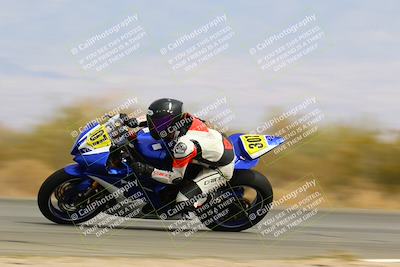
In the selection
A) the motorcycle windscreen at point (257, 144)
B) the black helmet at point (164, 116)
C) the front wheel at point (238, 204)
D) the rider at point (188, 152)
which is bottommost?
the front wheel at point (238, 204)

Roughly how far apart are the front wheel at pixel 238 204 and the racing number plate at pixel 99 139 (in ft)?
4.54

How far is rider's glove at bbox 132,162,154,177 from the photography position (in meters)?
10.1

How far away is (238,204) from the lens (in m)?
10.7

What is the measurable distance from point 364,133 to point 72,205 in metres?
9.13

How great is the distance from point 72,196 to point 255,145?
227 centimetres

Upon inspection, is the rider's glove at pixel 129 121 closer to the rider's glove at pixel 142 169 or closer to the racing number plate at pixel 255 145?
the rider's glove at pixel 142 169

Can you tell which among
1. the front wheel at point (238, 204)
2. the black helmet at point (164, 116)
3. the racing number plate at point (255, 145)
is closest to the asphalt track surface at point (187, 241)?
the front wheel at point (238, 204)

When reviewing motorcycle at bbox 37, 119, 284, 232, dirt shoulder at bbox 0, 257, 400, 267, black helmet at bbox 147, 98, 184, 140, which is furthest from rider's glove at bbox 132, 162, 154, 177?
dirt shoulder at bbox 0, 257, 400, 267

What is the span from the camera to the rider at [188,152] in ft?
33.1

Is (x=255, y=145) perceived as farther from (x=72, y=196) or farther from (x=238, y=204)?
(x=72, y=196)

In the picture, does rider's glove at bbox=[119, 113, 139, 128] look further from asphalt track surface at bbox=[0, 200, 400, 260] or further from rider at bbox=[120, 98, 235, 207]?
asphalt track surface at bbox=[0, 200, 400, 260]

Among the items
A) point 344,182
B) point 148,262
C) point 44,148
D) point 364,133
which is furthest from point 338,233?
point 44,148

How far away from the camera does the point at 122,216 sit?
34.3 feet

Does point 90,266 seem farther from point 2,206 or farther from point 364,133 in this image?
point 364,133
